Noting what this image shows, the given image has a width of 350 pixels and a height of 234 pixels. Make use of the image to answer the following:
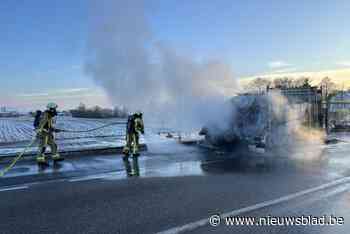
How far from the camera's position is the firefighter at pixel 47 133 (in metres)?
9.41

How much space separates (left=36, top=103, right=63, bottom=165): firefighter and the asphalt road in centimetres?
49

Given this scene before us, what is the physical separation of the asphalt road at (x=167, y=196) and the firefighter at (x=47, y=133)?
49 cm

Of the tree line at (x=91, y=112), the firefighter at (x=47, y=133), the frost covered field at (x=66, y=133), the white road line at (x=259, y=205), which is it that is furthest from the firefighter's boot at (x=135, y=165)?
the tree line at (x=91, y=112)

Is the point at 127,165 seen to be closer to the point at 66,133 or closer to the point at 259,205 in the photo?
the point at 259,205

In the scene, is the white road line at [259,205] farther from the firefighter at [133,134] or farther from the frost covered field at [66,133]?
the frost covered field at [66,133]

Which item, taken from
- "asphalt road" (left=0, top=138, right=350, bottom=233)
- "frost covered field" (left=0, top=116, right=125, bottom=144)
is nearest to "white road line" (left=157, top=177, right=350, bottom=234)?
"asphalt road" (left=0, top=138, right=350, bottom=233)

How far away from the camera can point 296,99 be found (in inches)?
518

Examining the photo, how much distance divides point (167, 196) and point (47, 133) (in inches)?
201

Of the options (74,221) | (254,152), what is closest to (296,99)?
(254,152)

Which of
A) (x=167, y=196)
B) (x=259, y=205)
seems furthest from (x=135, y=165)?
(x=259, y=205)

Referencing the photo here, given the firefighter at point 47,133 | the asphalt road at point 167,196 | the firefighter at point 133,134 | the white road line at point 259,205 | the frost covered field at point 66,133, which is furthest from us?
the frost covered field at point 66,133

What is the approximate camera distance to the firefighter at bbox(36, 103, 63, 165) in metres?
9.41

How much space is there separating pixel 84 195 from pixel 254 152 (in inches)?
274

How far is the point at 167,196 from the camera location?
5910 millimetres
